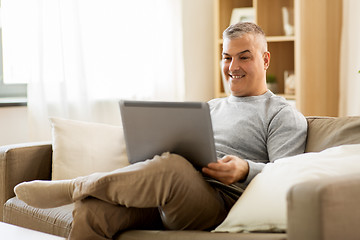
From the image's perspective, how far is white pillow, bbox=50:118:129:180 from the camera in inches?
90.2

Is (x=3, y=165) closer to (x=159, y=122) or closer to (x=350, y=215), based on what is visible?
(x=159, y=122)

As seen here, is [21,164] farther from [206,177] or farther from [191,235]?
[191,235]

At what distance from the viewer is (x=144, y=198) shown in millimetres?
1541

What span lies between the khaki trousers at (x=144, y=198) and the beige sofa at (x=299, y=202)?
66 mm

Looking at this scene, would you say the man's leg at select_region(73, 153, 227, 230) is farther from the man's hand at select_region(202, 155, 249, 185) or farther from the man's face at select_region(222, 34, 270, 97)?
the man's face at select_region(222, 34, 270, 97)

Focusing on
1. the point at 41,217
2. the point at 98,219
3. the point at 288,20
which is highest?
Result: the point at 288,20

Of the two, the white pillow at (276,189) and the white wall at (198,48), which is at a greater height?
the white wall at (198,48)

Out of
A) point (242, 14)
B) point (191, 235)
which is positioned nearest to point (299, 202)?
point (191, 235)

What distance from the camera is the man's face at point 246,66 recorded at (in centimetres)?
212

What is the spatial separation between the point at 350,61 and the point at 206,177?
7.24ft

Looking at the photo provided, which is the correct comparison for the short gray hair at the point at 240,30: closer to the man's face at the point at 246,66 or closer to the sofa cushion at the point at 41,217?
the man's face at the point at 246,66

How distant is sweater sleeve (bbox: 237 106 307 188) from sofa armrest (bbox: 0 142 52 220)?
2.94 feet

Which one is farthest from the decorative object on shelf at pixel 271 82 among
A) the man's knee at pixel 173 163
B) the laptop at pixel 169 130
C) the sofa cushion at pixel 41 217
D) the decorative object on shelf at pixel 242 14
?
the man's knee at pixel 173 163

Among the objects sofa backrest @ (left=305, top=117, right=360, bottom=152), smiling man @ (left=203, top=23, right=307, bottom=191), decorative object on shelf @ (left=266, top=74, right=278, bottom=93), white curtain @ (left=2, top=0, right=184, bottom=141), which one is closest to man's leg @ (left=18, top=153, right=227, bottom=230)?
smiling man @ (left=203, top=23, right=307, bottom=191)
